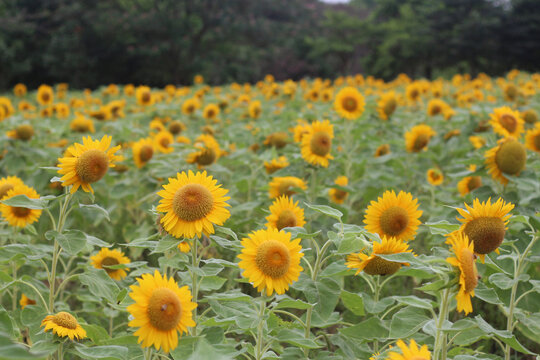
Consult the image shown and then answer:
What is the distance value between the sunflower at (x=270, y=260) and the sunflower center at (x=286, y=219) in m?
0.42

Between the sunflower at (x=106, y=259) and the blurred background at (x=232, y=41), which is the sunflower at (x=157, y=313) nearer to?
the sunflower at (x=106, y=259)

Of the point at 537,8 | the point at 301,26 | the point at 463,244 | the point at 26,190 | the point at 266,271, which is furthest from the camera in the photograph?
the point at 301,26

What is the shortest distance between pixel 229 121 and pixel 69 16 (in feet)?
39.9

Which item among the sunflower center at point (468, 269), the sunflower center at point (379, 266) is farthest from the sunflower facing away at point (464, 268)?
the sunflower center at point (379, 266)

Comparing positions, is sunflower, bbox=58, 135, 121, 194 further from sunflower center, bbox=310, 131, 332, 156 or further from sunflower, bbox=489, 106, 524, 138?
sunflower, bbox=489, 106, 524, 138

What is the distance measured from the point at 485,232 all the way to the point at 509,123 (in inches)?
65.0

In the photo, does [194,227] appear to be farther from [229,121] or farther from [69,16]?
[69,16]

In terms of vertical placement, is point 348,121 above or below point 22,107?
above

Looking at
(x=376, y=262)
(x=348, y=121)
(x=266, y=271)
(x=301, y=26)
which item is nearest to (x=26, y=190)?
(x=266, y=271)

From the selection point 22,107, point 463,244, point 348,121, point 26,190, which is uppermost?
point 463,244

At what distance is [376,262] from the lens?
1.58m

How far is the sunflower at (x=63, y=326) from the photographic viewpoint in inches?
56.7

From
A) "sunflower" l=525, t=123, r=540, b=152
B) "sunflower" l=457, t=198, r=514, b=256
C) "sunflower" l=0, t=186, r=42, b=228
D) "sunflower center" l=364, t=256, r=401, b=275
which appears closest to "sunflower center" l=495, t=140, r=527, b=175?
"sunflower" l=525, t=123, r=540, b=152

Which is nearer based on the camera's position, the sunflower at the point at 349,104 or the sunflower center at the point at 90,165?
the sunflower center at the point at 90,165
